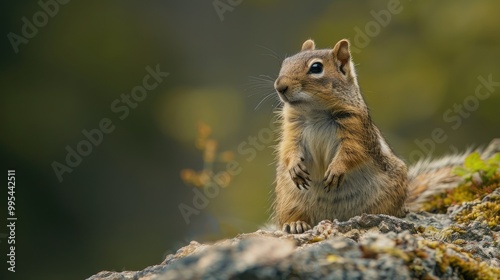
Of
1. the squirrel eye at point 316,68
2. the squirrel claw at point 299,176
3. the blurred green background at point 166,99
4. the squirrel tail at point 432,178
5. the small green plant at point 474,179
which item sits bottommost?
the small green plant at point 474,179

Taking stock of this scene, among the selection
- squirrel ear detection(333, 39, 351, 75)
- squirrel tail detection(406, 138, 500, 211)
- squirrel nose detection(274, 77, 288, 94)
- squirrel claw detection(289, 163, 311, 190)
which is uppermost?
squirrel ear detection(333, 39, 351, 75)

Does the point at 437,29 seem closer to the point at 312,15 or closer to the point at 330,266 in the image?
the point at 312,15

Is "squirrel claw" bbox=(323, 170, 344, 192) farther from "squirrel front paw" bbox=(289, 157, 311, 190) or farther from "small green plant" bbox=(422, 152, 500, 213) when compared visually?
"small green plant" bbox=(422, 152, 500, 213)

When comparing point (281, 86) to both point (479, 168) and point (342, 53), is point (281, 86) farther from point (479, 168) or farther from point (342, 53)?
point (479, 168)

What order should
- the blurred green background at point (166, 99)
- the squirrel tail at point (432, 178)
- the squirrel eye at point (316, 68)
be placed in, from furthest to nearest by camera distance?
the blurred green background at point (166, 99) → the squirrel tail at point (432, 178) → the squirrel eye at point (316, 68)

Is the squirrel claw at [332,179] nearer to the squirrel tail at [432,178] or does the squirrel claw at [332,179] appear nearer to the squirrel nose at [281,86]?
the squirrel nose at [281,86]

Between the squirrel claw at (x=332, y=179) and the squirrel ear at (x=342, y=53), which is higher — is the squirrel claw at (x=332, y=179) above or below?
below

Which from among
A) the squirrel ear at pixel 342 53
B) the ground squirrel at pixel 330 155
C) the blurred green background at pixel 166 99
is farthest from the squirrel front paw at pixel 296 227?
the blurred green background at pixel 166 99

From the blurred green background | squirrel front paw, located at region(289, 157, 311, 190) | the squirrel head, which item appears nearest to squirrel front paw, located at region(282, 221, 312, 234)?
squirrel front paw, located at region(289, 157, 311, 190)

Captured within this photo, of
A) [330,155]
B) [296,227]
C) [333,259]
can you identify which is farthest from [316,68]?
[333,259]
